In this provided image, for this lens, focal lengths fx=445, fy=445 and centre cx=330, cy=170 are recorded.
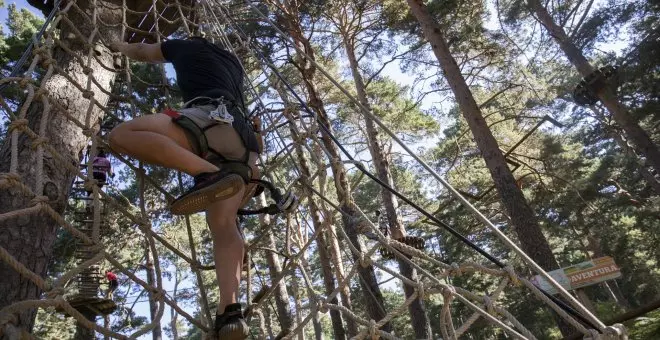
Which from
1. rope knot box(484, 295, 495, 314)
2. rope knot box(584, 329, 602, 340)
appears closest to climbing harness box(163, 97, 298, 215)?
Result: rope knot box(484, 295, 495, 314)

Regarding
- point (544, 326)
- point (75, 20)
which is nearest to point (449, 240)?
point (544, 326)

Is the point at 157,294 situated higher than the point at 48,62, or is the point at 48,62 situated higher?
the point at 48,62

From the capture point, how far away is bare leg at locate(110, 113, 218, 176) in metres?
1.54

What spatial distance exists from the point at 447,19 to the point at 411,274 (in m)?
4.18

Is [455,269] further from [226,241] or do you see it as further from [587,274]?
[587,274]

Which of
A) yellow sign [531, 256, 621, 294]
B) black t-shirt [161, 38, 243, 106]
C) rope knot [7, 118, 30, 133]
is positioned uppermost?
black t-shirt [161, 38, 243, 106]

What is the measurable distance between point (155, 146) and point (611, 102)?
940cm

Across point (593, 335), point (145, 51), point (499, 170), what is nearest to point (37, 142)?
point (145, 51)

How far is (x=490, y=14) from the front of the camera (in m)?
7.78

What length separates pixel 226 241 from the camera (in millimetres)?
1685

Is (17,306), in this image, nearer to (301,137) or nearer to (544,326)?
(301,137)

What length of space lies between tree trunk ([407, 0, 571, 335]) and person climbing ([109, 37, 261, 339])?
9.70ft

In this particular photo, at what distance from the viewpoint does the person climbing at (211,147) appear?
1.50 meters

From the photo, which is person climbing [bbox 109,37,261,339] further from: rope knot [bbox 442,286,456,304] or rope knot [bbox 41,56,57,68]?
rope knot [bbox 442,286,456,304]
